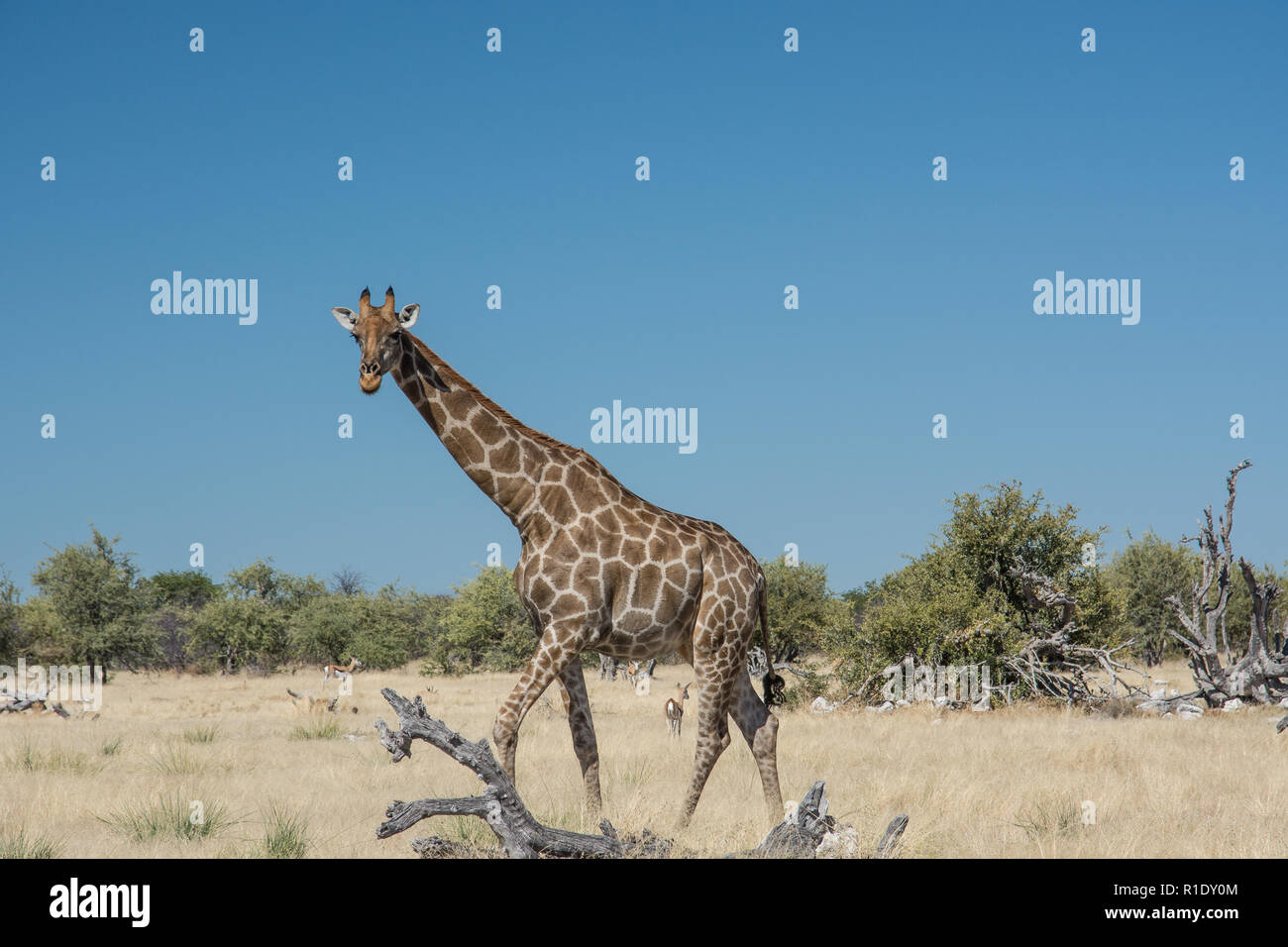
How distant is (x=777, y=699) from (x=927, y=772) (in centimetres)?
298

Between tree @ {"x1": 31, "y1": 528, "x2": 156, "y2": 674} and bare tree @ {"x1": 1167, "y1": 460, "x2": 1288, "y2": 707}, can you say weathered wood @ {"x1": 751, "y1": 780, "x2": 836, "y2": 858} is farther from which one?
tree @ {"x1": 31, "y1": 528, "x2": 156, "y2": 674}

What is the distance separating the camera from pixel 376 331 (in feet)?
26.3

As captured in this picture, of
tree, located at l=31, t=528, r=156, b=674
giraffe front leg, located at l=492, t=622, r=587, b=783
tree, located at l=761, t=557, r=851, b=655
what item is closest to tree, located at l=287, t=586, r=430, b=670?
tree, located at l=31, t=528, r=156, b=674

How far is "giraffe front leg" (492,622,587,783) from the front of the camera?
798 cm

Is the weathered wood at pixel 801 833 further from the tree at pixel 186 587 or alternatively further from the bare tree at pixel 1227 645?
the tree at pixel 186 587

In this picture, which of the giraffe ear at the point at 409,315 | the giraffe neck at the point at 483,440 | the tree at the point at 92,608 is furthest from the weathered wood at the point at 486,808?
the tree at the point at 92,608

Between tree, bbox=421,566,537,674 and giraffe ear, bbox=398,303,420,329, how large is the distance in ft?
125

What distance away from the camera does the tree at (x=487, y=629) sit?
46688 mm

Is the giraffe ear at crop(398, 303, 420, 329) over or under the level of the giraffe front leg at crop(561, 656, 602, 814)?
over

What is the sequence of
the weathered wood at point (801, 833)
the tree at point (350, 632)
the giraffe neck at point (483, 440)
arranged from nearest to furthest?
the weathered wood at point (801, 833), the giraffe neck at point (483, 440), the tree at point (350, 632)

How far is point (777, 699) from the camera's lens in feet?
34.7

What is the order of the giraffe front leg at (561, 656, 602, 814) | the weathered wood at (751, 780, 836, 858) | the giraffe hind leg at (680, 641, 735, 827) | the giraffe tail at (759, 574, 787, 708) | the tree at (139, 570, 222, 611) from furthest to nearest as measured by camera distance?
the tree at (139, 570, 222, 611) < the giraffe tail at (759, 574, 787, 708) < the giraffe hind leg at (680, 641, 735, 827) < the giraffe front leg at (561, 656, 602, 814) < the weathered wood at (751, 780, 836, 858)

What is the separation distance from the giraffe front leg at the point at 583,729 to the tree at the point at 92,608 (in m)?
35.7
